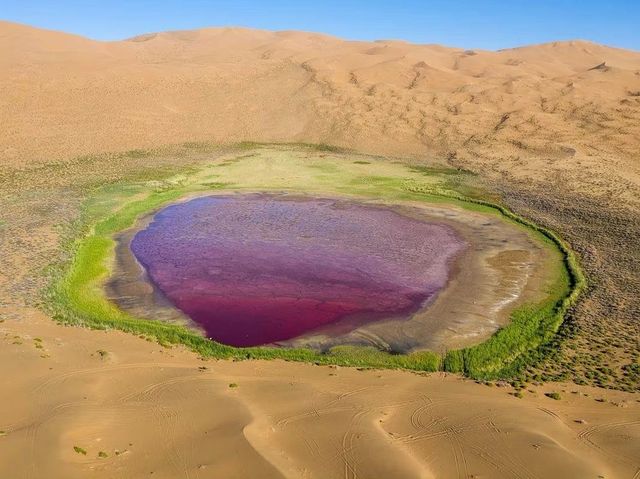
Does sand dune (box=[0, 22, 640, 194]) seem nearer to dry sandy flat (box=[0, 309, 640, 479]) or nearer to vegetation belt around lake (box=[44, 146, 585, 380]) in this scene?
vegetation belt around lake (box=[44, 146, 585, 380])

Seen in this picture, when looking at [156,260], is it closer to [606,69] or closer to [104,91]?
[104,91]

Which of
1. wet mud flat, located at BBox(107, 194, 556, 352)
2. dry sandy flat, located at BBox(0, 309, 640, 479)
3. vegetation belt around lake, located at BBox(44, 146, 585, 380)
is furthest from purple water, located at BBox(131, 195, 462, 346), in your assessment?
dry sandy flat, located at BBox(0, 309, 640, 479)

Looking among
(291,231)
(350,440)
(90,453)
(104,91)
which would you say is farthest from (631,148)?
(104,91)

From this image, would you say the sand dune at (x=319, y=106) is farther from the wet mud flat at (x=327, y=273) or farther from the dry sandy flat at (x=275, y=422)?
the dry sandy flat at (x=275, y=422)

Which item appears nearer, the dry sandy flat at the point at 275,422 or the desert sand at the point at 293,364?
the dry sandy flat at the point at 275,422

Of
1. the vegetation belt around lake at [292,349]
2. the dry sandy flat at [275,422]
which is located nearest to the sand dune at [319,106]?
the vegetation belt around lake at [292,349]

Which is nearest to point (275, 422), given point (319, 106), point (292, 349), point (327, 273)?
point (292, 349)
